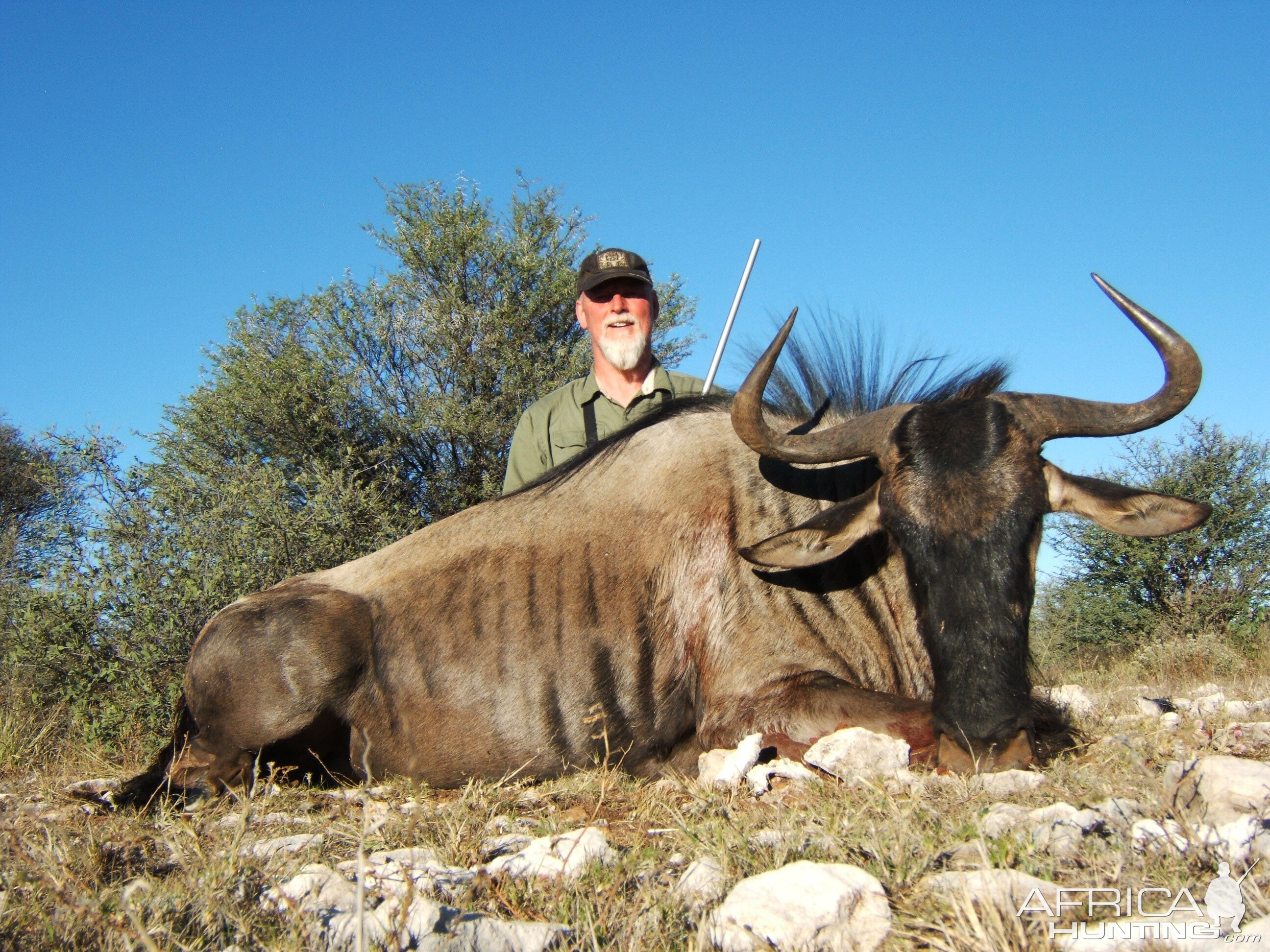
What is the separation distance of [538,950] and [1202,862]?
1334 millimetres

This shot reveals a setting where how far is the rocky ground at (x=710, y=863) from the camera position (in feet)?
5.42

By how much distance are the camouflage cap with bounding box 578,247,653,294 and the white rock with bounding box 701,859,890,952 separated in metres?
4.99

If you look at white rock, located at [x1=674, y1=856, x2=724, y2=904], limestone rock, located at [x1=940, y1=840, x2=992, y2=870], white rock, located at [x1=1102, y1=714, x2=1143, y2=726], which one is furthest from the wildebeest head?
white rock, located at [x1=674, y1=856, x2=724, y2=904]

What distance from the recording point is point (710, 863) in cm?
202

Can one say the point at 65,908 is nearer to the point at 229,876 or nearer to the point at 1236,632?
the point at 229,876

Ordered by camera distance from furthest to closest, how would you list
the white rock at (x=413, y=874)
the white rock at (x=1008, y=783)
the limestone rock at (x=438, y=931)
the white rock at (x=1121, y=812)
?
the white rock at (x=1008, y=783), the white rock at (x=1121, y=812), the white rock at (x=413, y=874), the limestone rock at (x=438, y=931)

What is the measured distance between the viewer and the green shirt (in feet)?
20.5

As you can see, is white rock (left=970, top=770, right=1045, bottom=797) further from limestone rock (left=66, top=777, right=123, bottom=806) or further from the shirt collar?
the shirt collar

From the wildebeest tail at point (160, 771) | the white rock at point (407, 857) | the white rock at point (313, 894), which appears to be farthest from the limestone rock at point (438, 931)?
the wildebeest tail at point (160, 771)

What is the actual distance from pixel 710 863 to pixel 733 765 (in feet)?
4.09

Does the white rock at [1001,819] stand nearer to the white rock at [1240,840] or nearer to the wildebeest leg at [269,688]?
the white rock at [1240,840]

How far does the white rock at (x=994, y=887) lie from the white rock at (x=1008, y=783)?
3.12ft

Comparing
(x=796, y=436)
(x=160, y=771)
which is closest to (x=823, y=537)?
(x=796, y=436)

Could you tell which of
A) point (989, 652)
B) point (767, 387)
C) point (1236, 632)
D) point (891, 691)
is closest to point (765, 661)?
point (891, 691)
